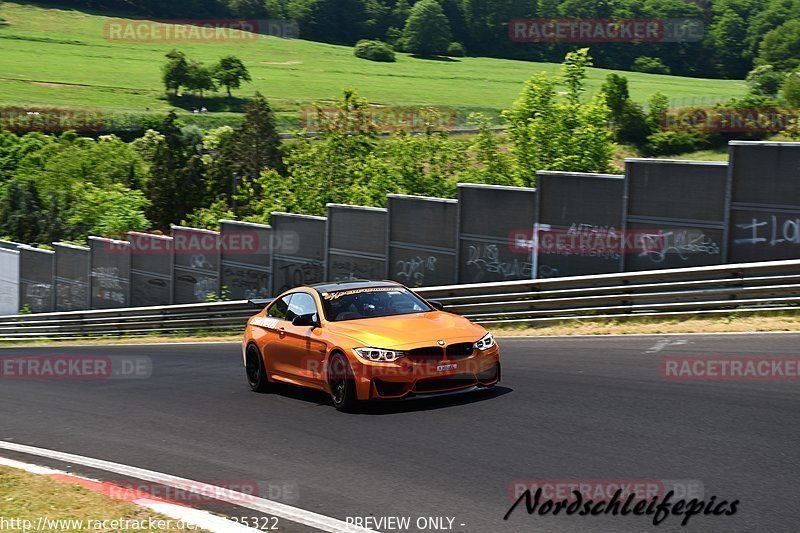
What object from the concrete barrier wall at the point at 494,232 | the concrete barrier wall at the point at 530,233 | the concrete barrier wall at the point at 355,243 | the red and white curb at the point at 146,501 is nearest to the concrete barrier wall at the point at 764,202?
the concrete barrier wall at the point at 530,233

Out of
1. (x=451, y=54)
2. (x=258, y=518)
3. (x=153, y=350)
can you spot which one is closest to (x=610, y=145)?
(x=153, y=350)

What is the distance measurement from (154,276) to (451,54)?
486 feet

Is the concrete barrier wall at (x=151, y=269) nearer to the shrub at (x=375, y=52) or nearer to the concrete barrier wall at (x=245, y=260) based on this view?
the concrete barrier wall at (x=245, y=260)

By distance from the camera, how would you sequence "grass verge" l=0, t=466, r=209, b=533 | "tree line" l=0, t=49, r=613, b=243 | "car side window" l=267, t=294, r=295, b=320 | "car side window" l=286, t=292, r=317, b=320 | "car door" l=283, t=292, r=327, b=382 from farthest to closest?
"tree line" l=0, t=49, r=613, b=243 < "car side window" l=267, t=294, r=295, b=320 < "car side window" l=286, t=292, r=317, b=320 < "car door" l=283, t=292, r=327, b=382 < "grass verge" l=0, t=466, r=209, b=533

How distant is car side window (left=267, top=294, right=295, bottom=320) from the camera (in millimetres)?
13805

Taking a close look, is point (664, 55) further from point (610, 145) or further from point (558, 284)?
point (558, 284)

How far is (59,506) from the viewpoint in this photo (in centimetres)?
822

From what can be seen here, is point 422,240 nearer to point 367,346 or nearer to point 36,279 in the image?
point 367,346

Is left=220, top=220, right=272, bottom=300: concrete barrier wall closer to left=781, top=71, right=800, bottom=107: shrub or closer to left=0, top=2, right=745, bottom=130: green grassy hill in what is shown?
left=781, top=71, right=800, bottom=107: shrub

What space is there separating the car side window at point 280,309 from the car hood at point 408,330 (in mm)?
1500

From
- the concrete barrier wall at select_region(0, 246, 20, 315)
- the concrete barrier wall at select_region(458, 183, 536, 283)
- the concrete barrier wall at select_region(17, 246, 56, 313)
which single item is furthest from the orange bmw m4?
the concrete barrier wall at select_region(0, 246, 20, 315)

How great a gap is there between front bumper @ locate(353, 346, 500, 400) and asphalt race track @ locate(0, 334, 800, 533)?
0.24 m

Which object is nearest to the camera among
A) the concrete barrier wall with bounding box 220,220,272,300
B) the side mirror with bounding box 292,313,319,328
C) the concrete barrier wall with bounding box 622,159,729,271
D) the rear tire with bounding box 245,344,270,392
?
the side mirror with bounding box 292,313,319,328

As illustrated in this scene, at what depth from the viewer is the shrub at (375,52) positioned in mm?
167875
